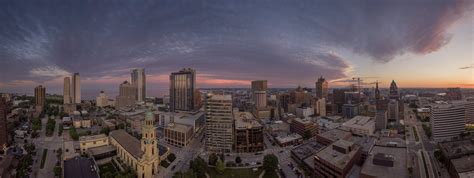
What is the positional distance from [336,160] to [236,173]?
723 inches

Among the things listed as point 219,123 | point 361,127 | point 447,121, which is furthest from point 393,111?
point 219,123

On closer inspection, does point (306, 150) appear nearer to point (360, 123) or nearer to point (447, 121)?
point (360, 123)

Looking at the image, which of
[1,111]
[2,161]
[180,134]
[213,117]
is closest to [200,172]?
[213,117]

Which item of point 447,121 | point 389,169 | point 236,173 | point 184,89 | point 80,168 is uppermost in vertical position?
point 184,89

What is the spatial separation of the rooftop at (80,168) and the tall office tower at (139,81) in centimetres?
13440

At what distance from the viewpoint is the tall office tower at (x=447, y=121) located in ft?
211

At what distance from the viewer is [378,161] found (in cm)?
3712

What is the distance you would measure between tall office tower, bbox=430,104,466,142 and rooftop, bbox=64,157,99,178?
8559 centimetres

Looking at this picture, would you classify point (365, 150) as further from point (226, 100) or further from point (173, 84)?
point (173, 84)

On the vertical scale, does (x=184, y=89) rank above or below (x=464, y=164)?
above

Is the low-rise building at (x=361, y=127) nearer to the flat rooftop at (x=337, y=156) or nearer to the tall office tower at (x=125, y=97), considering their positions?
the flat rooftop at (x=337, y=156)

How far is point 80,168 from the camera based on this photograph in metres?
37.6

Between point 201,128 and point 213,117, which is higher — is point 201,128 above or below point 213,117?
below

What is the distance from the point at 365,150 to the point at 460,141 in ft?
78.3
